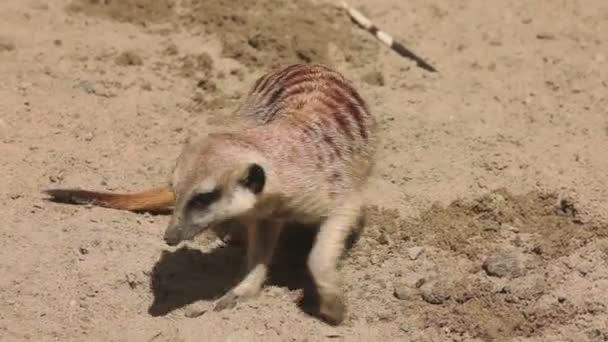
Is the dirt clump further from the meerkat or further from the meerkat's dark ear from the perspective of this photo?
the meerkat's dark ear

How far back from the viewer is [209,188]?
2465 mm

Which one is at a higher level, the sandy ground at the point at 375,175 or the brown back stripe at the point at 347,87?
the brown back stripe at the point at 347,87

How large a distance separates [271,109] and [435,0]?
66.1 inches

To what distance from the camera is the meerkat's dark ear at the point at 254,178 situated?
2.51 m

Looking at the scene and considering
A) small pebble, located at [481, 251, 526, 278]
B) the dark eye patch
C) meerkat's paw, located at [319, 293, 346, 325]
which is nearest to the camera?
the dark eye patch

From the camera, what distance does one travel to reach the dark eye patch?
2.47 m

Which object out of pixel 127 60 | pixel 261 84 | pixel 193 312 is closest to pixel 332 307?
pixel 193 312

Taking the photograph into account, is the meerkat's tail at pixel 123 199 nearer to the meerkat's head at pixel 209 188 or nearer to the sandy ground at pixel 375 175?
the sandy ground at pixel 375 175

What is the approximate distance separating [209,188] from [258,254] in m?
0.56

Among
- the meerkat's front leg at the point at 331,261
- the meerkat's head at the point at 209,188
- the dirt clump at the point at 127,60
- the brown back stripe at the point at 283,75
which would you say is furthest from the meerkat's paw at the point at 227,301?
the dirt clump at the point at 127,60

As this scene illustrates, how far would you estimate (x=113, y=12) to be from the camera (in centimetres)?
422

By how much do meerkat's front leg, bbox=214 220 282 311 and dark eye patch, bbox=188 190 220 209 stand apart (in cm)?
43

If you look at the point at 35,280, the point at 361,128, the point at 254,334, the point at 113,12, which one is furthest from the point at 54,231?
the point at 113,12

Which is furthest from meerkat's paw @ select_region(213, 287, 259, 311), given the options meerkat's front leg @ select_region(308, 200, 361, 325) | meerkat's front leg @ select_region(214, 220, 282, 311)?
meerkat's front leg @ select_region(308, 200, 361, 325)
